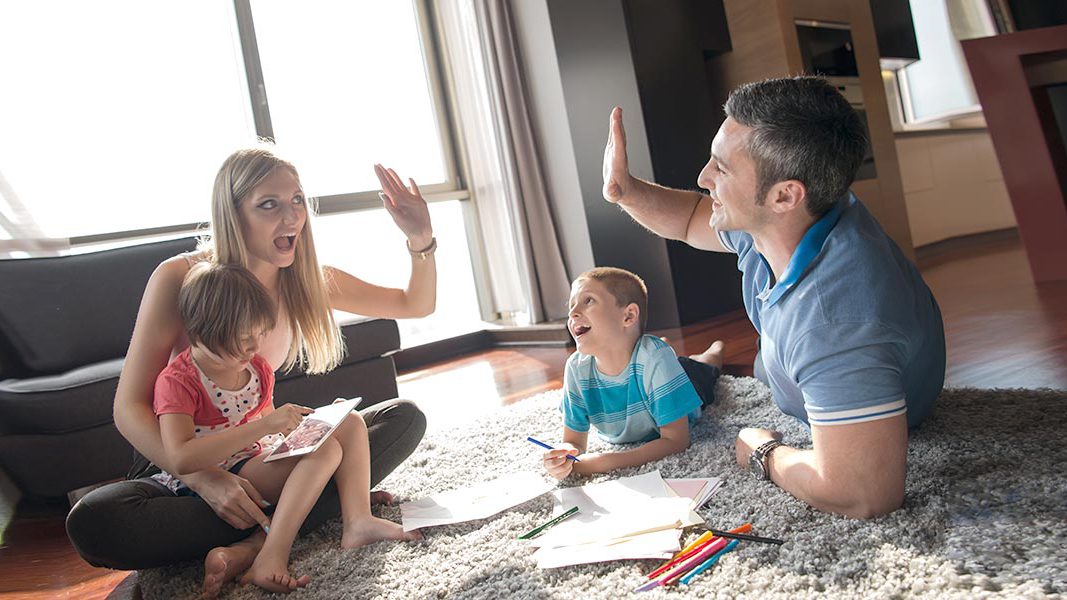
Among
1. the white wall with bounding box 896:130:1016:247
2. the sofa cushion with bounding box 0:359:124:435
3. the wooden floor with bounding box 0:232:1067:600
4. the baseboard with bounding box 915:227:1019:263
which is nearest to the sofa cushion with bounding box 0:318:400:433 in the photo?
the sofa cushion with bounding box 0:359:124:435

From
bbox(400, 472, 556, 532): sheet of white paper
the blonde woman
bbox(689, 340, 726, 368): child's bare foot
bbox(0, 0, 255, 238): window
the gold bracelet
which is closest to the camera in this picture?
the blonde woman

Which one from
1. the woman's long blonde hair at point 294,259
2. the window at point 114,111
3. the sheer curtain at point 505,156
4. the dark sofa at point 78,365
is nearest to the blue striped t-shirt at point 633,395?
the woman's long blonde hair at point 294,259

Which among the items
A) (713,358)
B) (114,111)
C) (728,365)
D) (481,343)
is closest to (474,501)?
(713,358)

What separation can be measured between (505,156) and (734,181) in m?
2.92

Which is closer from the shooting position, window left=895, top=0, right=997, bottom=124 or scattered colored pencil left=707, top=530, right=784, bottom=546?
scattered colored pencil left=707, top=530, right=784, bottom=546

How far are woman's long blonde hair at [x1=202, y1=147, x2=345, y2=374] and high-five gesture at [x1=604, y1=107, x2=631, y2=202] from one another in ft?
2.24

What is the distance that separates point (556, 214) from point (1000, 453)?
3085 mm

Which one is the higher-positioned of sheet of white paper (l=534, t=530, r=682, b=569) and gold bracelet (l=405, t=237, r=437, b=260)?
gold bracelet (l=405, t=237, r=437, b=260)

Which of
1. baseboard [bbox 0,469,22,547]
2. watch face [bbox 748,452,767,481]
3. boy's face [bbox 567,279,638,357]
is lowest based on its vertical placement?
watch face [bbox 748,452,767,481]

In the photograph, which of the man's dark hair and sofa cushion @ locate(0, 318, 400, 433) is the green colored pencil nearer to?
the man's dark hair

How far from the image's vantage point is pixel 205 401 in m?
1.43

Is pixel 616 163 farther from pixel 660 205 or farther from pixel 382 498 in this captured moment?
pixel 382 498

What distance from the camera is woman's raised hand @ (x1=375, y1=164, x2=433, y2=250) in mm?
1761

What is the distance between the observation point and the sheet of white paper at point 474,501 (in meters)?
1.48
